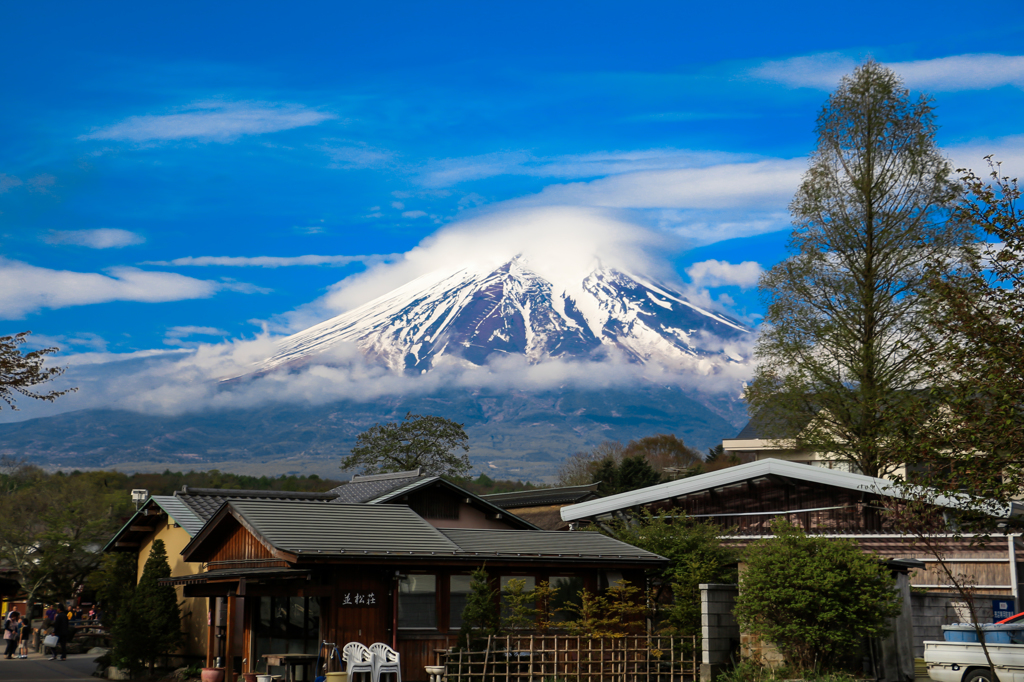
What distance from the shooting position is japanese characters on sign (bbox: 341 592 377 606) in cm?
1916

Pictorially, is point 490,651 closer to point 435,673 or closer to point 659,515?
point 435,673

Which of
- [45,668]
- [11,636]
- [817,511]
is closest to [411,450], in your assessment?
[11,636]

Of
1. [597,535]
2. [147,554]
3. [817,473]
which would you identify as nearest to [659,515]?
[597,535]

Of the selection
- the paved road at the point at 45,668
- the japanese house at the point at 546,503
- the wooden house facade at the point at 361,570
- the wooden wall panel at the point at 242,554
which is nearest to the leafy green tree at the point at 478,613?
the wooden house facade at the point at 361,570

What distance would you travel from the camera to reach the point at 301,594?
1878cm

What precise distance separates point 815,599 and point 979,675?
276 centimetres

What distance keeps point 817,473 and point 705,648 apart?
6620 mm

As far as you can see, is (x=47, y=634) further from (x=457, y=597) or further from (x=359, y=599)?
(x=457, y=597)

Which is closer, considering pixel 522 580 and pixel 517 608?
pixel 517 608

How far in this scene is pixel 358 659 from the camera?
18.4 meters

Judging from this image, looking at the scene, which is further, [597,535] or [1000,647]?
[597,535]

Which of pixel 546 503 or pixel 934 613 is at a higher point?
pixel 546 503

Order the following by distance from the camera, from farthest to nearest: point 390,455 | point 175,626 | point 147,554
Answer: point 390,455
point 147,554
point 175,626

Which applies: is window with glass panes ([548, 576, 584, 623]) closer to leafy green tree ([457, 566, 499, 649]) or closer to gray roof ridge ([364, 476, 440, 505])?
leafy green tree ([457, 566, 499, 649])
